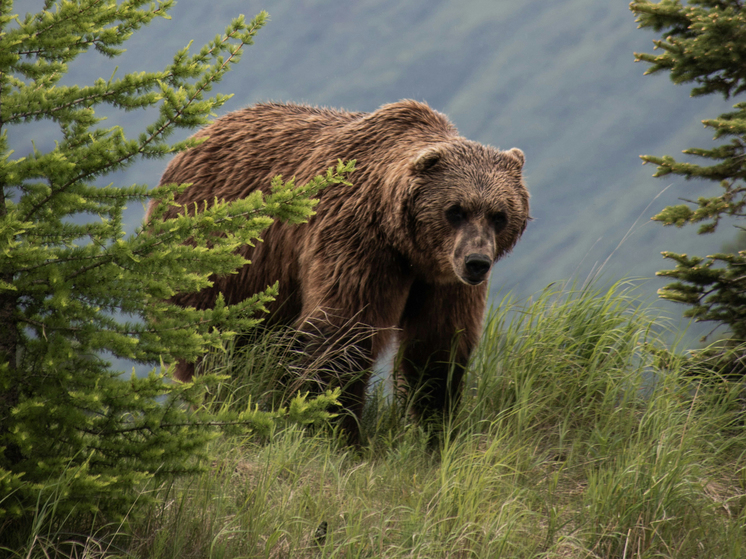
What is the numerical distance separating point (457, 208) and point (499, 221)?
34cm

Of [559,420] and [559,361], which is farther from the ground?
[559,361]

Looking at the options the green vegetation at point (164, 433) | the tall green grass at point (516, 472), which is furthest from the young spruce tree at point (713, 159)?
the green vegetation at point (164, 433)

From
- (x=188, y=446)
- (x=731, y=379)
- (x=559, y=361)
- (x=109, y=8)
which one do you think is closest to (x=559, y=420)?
(x=559, y=361)

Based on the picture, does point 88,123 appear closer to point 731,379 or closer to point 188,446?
point 188,446

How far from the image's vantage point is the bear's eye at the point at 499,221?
Answer: 200 inches

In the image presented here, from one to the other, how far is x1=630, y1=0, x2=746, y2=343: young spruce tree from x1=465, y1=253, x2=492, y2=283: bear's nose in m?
2.19

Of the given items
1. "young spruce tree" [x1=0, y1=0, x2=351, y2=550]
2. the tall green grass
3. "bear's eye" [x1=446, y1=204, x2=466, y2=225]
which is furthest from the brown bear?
"young spruce tree" [x1=0, y1=0, x2=351, y2=550]

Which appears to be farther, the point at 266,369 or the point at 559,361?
the point at 559,361

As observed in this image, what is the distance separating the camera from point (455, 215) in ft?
16.5

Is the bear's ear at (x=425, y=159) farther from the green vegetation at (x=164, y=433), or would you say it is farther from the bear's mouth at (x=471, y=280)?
the green vegetation at (x=164, y=433)

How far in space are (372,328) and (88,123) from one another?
243 cm

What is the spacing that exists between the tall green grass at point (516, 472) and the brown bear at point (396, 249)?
422 millimetres

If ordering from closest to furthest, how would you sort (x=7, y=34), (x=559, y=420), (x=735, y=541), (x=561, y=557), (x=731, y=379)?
(x=7, y=34)
(x=561, y=557)
(x=735, y=541)
(x=559, y=420)
(x=731, y=379)

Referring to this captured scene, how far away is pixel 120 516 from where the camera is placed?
326 centimetres
